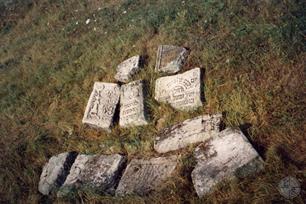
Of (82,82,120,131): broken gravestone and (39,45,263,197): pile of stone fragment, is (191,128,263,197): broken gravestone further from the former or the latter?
(82,82,120,131): broken gravestone

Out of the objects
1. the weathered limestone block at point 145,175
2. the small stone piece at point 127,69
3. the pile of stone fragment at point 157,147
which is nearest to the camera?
the pile of stone fragment at point 157,147

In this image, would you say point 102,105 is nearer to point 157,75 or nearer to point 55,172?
point 157,75

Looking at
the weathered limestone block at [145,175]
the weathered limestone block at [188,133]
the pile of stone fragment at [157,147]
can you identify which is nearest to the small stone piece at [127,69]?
the pile of stone fragment at [157,147]

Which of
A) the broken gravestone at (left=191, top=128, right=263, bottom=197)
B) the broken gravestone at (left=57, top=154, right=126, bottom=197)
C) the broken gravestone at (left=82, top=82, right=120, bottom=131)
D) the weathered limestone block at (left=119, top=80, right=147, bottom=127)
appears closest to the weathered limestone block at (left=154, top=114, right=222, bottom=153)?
the broken gravestone at (left=191, top=128, right=263, bottom=197)

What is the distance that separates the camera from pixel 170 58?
589 cm

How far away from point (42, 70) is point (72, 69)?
76 centimetres

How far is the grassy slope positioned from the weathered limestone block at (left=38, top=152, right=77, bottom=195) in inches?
5.9

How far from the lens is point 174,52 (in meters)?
5.93

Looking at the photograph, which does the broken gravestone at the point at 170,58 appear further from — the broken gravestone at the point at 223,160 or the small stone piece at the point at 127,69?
the broken gravestone at the point at 223,160

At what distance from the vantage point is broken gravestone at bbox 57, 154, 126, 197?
496 centimetres

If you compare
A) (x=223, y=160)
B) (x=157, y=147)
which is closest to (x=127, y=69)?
(x=157, y=147)

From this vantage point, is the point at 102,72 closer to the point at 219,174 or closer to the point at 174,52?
the point at 174,52

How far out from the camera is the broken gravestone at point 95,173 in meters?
4.96

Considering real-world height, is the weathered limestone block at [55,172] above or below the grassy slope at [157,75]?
below
